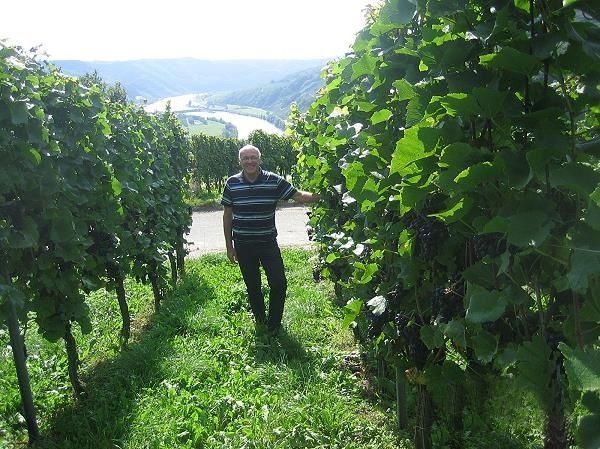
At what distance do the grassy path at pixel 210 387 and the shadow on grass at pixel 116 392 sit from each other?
10mm

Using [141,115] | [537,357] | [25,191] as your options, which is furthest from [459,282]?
[141,115]

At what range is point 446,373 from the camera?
81.0 inches

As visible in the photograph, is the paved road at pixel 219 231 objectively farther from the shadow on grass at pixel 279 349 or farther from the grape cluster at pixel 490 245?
the grape cluster at pixel 490 245

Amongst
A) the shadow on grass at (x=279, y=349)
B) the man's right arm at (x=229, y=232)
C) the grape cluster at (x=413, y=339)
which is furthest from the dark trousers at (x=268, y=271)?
the grape cluster at (x=413, y=339)

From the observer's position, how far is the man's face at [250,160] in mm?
5152

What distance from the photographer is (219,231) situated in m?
14.6

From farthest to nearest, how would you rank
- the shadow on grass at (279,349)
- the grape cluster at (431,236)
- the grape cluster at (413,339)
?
the shadow on grass at (279,349) < the grape cluster at (413,339) < the grape cluster at (431,236)

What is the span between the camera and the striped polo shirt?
5.23m

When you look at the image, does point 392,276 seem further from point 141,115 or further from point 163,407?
point 141,115

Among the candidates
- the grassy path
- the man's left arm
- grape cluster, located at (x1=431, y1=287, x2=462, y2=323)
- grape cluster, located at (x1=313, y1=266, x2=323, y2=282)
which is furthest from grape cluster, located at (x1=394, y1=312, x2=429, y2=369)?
grape cluster, located at (x1=313, y1=266, x2=323, y2=282)

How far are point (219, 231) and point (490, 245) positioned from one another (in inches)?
521

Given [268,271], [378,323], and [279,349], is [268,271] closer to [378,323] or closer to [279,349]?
[279,349]

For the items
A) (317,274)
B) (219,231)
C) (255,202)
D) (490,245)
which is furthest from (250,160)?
(219,231)

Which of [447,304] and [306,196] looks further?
[306,196]
